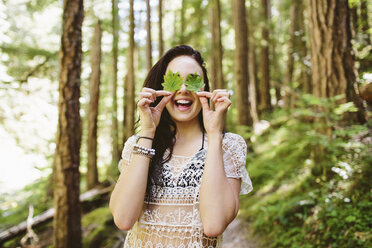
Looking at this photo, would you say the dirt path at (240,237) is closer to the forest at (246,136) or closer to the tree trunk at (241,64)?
the forest at (246,136)

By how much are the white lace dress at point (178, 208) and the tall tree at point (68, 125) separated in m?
2.90

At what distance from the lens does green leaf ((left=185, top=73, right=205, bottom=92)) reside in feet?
6.15

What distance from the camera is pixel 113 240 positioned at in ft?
20.2

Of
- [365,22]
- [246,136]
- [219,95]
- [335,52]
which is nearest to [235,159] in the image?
[219,95]

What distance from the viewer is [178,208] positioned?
181 cm

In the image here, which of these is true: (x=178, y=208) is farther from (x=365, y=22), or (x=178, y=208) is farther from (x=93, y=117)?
(x=93, y=117)

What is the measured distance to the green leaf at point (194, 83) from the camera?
1875 millimetres

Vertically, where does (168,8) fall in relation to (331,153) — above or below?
above

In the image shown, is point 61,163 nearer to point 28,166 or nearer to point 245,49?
point 28,166

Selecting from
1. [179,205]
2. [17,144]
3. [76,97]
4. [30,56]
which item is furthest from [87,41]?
[179,205]

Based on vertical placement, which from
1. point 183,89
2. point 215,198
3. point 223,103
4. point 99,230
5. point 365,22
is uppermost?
point 365,22

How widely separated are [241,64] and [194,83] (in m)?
7.37

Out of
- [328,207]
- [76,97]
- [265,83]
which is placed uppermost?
[265,83]

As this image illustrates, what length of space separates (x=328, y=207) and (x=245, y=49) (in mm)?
6592
